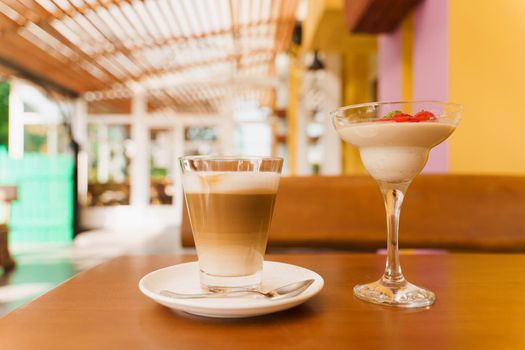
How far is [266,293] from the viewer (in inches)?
21.4

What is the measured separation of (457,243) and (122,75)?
289 inches

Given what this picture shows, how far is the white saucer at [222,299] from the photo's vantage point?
0.45 m

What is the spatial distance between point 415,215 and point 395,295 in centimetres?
90

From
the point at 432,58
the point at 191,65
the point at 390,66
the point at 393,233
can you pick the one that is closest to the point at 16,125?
the point at 191,65

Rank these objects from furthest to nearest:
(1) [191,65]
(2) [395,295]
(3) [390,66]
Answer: (1) [191,65] → (3) [390,66] → (2) [395,295]

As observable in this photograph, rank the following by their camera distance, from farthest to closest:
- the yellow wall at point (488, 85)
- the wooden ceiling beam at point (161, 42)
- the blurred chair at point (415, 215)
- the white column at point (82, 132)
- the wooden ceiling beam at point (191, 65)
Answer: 1. the white column at point (82, 132)
2. the wooden ceiling beam at point (191, 65)
3. the wooden ceiling beam at point (161, 42)
4. the yellow wall at point (488, 85)
5. the blurred chair at point (415, 215)

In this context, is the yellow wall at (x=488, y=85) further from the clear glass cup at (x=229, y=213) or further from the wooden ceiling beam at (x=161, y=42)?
the wooden ceiling beam at (x=161, y=42)

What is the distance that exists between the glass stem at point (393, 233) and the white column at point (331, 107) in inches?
170

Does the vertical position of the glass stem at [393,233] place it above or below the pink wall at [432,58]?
below

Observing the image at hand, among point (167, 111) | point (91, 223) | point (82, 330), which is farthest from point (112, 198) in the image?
point (82, 330)

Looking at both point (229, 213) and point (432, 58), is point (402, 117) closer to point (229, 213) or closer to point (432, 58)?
point (229, 213)

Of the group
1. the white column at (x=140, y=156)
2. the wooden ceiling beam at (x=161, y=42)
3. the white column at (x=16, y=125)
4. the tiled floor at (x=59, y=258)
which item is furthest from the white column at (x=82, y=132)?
the wooden ceiling beam at (x=161, y=42)

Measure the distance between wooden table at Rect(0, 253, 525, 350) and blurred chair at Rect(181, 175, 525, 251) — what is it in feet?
2.40

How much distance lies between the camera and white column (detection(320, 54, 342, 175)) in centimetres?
507
